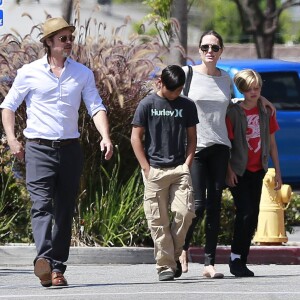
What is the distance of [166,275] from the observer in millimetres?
9117

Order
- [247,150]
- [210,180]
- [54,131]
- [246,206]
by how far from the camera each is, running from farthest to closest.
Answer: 1. [246,206]
2. [247,150]
3. [210,180]
4. [54,131]

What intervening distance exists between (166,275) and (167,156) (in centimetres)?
91

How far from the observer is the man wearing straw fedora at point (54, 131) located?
862 cm

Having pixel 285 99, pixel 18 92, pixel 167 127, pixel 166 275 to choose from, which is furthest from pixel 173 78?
pixel 285 99

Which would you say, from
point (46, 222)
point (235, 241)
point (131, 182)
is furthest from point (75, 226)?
point (46, 222)

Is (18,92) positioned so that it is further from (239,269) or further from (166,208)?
(239,269)

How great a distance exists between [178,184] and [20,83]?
1428 mm

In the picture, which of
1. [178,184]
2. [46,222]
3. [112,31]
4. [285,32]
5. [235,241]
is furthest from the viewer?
[285,32]

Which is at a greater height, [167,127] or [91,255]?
[167,127]

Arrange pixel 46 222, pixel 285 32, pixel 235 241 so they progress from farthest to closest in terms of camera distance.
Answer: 1. pixel 285 32
2. pixel 235 241
3. pixel 46 222

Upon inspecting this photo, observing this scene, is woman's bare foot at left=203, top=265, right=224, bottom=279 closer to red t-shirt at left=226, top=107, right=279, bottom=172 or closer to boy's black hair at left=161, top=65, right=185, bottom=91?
red t-shirt at left=226, top=107, right=279, bottom=172

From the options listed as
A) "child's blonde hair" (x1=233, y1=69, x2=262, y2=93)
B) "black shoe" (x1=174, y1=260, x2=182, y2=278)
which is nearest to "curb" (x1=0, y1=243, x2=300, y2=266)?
"black shoe" (x1=174, y1=260, x2=182, y2=278)

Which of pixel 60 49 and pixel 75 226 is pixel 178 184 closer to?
pixel 60 49

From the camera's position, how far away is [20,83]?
8719 millimetres
